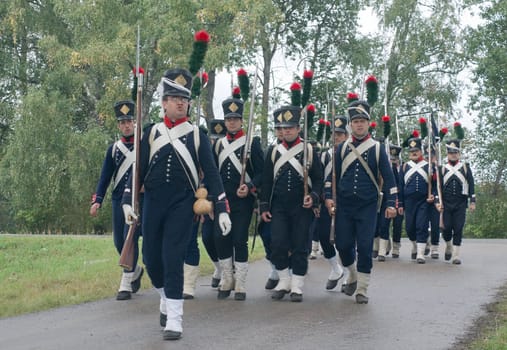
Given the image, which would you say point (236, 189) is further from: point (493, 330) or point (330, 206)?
point (493, 330)

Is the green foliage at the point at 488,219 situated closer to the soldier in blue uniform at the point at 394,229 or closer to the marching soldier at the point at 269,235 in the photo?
the soldier in blue uniform at the point at 394,229

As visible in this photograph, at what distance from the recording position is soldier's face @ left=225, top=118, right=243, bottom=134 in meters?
11.2

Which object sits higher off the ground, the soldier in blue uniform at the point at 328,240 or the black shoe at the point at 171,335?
the soldier in blue uniform at the point at 328,240

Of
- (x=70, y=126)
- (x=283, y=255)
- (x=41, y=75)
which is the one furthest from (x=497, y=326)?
(x=41, y=75)

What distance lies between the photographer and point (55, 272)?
14414mm

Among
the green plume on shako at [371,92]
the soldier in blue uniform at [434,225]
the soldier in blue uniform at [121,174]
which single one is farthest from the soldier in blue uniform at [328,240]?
the soldier in blue uniform at [434,225]

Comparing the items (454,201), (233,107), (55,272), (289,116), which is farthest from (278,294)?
(454,201)

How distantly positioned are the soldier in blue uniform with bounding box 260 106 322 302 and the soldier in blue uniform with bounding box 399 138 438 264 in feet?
19.1

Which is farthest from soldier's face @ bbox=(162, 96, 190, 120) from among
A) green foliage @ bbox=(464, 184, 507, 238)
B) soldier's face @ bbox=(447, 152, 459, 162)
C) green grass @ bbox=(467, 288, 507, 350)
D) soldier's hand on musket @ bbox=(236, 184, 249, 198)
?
green foliage @ bbox=(464, 184, 507, 238)

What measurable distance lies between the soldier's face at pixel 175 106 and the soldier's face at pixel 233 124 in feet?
8.38

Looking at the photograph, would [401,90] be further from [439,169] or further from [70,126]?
[439,169]

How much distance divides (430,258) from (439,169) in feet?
5.50

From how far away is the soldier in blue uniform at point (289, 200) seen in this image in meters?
10.9

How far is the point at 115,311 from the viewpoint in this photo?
996 centimetres
